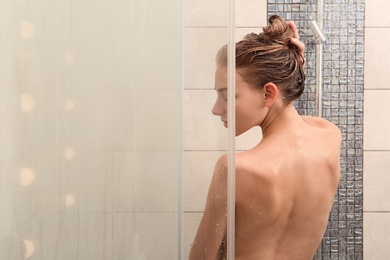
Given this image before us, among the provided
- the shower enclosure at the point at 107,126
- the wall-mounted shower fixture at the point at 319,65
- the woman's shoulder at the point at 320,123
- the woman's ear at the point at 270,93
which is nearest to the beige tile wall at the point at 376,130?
the wall-mounted shower fixture at the point at 319,65

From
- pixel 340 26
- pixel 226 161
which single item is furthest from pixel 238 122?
pixel 340 26

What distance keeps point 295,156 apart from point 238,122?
151mm

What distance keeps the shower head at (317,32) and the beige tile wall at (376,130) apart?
9.4 inches

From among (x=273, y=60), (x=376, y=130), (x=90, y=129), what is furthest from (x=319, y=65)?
(x=90, y=129)

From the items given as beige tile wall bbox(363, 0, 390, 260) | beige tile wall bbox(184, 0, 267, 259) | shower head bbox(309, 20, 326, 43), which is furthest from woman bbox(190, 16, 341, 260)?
beige tile wall bbox(363, 0, 390, 260)

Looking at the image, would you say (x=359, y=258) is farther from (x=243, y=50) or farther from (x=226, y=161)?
(x=226, y=161)

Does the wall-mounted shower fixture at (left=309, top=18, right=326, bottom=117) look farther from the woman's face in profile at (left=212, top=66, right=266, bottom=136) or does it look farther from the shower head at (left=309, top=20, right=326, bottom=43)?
the woman's face in profile at (left=212, top=66, right=266, bottom=136)

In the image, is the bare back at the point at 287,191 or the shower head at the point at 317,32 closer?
the bare back at the point at 287,191

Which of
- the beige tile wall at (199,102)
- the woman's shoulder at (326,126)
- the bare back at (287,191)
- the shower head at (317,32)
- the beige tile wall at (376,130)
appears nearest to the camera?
the beige tile wall at (199,102)

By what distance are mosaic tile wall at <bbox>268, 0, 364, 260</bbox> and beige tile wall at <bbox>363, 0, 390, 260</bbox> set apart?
3 cm

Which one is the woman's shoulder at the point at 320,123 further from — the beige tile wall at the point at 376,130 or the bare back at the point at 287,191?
the beige tile wall at the point at 376,130

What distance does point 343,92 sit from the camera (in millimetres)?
2146

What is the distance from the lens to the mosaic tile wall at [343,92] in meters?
2.10

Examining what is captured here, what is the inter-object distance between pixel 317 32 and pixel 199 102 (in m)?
1.59
